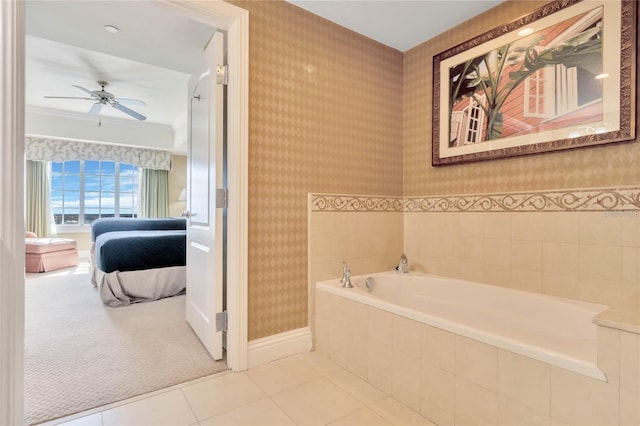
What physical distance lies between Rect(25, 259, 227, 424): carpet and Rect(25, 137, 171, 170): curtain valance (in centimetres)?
353

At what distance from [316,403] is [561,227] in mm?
1635

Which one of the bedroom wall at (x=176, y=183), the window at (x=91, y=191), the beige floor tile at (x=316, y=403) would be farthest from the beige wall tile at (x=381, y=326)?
the window at (x=91, y=191)

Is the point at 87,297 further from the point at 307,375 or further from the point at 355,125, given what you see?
the point at 355,125

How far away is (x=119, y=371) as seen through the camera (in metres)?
1.79

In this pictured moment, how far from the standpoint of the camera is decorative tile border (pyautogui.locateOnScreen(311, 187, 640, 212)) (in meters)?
1.57

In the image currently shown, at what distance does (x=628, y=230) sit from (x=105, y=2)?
3.18 meters

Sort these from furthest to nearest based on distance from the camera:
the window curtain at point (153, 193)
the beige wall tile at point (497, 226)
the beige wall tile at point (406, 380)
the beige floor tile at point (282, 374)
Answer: the window curtain at point (153, 193)
the beige wall tile at point (497, 226)
the beige floor tile at point (282, 374)
the beige wall tile at point (406, 380)

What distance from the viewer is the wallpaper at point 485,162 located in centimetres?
161

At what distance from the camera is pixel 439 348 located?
54.5 inches

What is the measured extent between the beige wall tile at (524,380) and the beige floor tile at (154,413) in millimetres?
1310

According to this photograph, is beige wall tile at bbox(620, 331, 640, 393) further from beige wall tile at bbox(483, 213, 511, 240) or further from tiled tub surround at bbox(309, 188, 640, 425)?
beige wall tile at bbox(483, 213, 511, 240)

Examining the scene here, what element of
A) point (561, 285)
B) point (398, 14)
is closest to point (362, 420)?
point (561, 285)

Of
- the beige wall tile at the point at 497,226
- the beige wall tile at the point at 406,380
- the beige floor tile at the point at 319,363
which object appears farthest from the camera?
the beige wall tile at the point at 497,226

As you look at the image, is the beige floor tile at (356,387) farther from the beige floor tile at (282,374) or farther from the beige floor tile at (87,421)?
the beige floor tile at (87,421)
